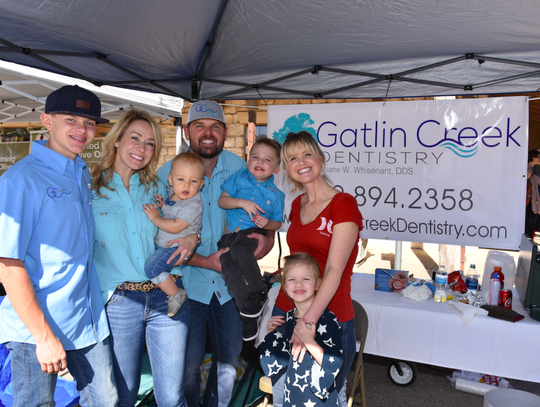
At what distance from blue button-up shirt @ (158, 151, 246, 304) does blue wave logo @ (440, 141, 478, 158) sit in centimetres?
231

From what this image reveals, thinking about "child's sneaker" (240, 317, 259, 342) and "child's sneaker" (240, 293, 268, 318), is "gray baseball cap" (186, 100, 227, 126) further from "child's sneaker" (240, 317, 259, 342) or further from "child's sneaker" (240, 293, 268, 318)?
"child's sneaker" (240, 317, 259, 342)

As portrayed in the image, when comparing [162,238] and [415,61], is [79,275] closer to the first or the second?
[162,238]

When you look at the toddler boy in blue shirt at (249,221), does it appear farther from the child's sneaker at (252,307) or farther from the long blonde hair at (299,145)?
the long blonde hair at (299,145)

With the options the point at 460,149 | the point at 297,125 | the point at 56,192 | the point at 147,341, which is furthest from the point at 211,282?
the point at 460,149

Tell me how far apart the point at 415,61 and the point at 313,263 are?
230cm

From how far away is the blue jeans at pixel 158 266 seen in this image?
1912mm

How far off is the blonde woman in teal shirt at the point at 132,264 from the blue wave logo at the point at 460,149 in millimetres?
2992

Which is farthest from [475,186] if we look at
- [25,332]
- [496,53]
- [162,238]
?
[25,332]

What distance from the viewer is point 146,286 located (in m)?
1.95

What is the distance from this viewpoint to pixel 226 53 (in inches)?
123

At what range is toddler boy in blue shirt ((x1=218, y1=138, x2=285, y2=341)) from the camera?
2.21 meters

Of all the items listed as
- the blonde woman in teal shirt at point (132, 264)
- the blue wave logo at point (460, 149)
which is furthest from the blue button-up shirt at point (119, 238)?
the blue wave logo at point (460, 149)

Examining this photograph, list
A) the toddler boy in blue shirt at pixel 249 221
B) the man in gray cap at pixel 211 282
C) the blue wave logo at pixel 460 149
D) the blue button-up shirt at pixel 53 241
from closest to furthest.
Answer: the blue button-up shirt at pixel 53 241
the toddler boy in blue shirt at pixel 249 221
the man in gray cap at pixel 211 282
the blue wave logo at pixel 460 149

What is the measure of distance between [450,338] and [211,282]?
6.35 ft
